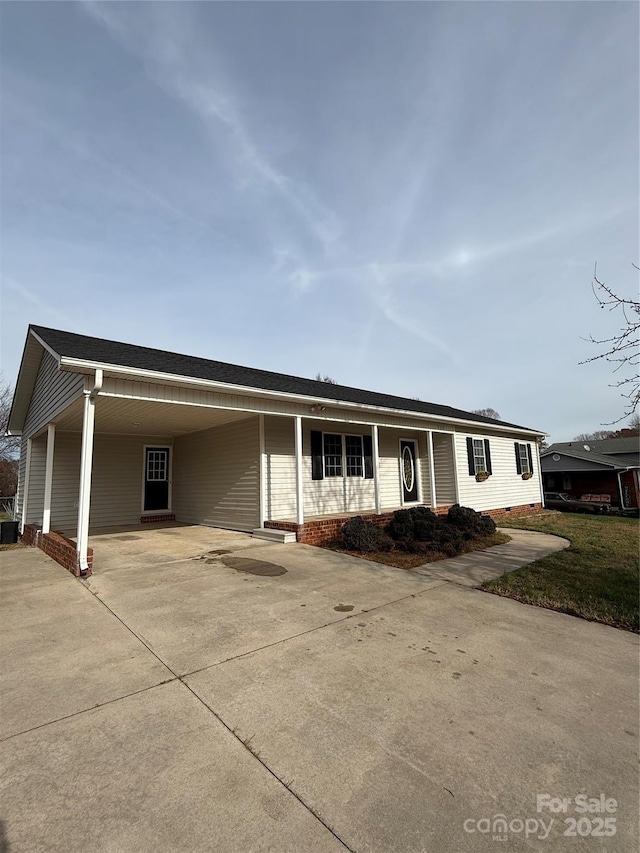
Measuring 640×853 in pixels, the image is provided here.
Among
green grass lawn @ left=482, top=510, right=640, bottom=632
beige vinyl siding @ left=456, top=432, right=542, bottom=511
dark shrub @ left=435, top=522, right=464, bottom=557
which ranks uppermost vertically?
beige vinyl siding @ left=456, top=432, right=542, bottom=511

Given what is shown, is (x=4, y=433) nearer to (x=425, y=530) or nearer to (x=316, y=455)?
(x=316, y=455)

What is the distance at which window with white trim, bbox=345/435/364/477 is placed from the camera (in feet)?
38.5

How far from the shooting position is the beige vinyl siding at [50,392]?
7.08 meters

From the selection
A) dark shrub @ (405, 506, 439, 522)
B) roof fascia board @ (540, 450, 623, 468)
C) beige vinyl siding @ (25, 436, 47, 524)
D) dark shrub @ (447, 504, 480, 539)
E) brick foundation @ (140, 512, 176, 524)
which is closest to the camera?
dark shrub @ (405, 506, 439, 522)

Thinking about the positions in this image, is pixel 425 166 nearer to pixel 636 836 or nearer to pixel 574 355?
pixel 574 355

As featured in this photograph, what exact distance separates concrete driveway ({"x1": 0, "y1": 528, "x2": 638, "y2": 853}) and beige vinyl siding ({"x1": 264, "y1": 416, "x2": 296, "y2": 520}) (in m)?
4.88

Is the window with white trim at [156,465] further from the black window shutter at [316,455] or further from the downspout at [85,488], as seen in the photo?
the downspout at [85,488]

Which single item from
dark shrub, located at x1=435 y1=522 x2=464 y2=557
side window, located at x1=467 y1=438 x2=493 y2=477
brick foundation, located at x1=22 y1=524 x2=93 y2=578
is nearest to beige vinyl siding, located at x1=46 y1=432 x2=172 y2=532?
brick foundation, located at x1=22 y1=524 x2=93 y2=578

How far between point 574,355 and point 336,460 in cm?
709

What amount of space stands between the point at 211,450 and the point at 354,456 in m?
4.09

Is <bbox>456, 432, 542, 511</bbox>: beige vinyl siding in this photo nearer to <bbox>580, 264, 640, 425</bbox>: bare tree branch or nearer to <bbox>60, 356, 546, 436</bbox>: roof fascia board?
<bbox>60, 356, 546, 436</bbox>: roof fascia board

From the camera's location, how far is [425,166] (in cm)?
890

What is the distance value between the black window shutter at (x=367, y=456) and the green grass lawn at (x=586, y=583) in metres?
5.35

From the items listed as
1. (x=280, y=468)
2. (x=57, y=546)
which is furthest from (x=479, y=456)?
(x=57, y=546)
